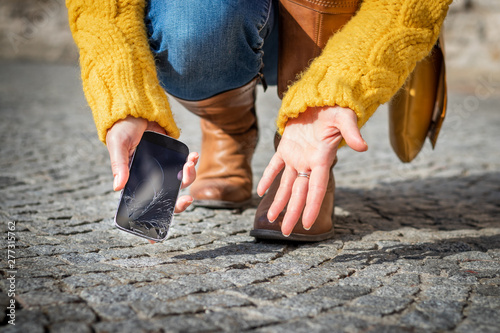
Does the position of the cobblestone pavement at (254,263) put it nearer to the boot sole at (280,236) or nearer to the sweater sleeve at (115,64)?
the boot sole at (280,236)

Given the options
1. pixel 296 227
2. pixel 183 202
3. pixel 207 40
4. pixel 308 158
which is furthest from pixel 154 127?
pixel 296 227

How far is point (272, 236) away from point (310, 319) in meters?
Answer: 0.66

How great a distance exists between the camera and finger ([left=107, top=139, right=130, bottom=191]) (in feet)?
4.83

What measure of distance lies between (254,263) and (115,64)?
2.82 ft

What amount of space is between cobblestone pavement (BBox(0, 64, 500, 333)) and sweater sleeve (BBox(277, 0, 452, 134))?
543 millimetres

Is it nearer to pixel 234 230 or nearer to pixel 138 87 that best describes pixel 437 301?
pixel 234 230

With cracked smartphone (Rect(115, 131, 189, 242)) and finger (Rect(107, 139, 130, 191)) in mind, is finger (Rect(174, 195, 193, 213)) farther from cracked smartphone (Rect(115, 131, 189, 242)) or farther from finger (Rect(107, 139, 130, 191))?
finger (Rect(107, 139, 130, 191))

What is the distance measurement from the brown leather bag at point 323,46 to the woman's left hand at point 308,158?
450 mm

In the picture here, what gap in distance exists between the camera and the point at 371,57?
1.61 meters

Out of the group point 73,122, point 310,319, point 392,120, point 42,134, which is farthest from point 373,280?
point 73,122

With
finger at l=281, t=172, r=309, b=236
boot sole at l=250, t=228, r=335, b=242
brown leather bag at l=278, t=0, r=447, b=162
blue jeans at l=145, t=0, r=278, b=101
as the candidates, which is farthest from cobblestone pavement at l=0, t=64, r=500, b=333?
blue jeans at l=145, t=0, r=278, b=101

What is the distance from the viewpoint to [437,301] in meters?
1.43

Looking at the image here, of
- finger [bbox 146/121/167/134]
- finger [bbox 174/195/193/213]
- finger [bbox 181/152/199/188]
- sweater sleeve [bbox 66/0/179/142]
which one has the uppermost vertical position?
sweater sleeve [bbox 66/0/179/142]

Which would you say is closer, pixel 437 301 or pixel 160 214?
pixel 437 301
